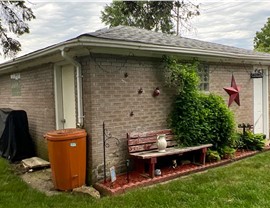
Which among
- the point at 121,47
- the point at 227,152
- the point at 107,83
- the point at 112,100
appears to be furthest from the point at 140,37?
the point at 227,152

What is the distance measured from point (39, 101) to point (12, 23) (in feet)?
11.9

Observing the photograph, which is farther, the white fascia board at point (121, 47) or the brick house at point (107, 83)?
the brick house at point (107, 83)

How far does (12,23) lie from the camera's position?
30.3ft

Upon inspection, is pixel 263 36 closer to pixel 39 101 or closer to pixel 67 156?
pixel 39 101

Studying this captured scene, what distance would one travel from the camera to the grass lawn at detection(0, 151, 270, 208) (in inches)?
158

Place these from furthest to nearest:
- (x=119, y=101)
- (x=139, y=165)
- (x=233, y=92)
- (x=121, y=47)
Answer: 1. (x=233, y=92)
2. (x=139, y=165)
3. (x=119, y=101)
4. (x=121, y=47)

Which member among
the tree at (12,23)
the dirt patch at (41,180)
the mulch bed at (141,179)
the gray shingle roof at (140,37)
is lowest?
the dirt patch at (41,180)

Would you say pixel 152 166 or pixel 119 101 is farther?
pixel 119 101

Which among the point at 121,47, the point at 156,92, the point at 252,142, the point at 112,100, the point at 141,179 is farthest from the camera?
the point at 252,142

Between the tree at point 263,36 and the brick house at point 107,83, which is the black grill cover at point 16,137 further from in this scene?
the tree at point 263,36

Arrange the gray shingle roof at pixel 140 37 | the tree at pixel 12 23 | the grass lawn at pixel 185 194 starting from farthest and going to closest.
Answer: the tree at pixel 12 23 < the gray shingle roof at pixel 140 37 < the grass lawn at pixel 185 194

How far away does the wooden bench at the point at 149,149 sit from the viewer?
205 inches

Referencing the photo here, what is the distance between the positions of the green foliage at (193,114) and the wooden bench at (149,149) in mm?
244

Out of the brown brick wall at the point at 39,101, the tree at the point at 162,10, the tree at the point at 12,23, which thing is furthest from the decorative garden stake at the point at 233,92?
the tree at the point at 12,23
